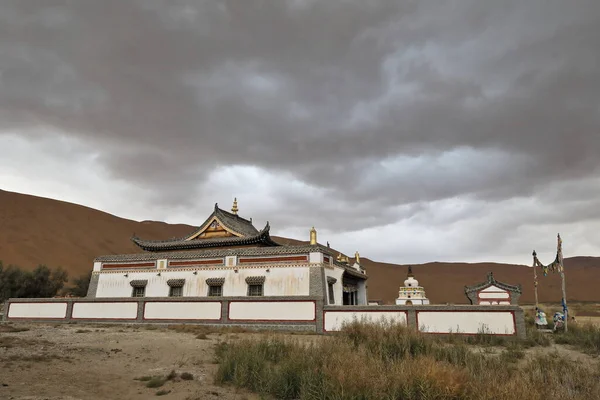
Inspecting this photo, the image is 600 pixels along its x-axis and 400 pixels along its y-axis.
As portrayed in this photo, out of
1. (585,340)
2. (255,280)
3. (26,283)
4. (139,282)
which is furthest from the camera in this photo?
(26,283)

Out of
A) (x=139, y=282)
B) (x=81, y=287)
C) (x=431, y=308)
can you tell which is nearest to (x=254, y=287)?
(x=139, y=282)

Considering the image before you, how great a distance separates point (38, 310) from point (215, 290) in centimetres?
1258

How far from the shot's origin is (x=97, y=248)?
220ft

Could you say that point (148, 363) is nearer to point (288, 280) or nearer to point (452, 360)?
point (452, 360)

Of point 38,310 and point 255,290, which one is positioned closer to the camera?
point 255,290

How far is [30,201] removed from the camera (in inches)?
2901

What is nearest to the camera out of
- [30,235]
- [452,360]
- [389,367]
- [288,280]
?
[389,367]

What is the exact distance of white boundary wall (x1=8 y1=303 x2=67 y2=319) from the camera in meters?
27.3

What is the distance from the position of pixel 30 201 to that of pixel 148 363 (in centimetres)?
7654

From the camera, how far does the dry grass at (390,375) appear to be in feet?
23.7

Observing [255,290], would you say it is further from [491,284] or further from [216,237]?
[491,284]

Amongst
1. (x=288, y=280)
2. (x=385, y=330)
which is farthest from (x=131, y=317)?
(x=385, y=330)

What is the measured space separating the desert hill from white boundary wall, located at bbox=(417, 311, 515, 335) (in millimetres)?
48029

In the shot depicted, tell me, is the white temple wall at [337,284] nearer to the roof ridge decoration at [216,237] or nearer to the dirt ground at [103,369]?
the roof ridge decoration at [216,237]
